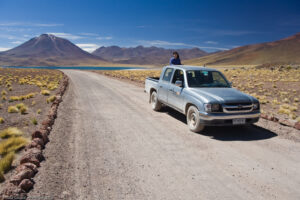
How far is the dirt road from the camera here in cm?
365

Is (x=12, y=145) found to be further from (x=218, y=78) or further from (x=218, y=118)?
(x=218, y=78)

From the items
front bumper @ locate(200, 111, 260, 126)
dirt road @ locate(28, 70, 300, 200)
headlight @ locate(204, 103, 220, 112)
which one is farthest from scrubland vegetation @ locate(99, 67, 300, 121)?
headlight @ locate(204, 103, 220, 112)

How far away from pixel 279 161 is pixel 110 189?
365cm

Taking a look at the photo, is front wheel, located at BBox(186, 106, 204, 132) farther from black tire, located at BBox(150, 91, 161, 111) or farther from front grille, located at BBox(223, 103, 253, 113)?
black tire, located at BBox(150, 91, 161, 111)

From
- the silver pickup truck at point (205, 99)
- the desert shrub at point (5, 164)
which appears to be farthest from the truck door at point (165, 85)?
the desert shrub at point (5, 164)

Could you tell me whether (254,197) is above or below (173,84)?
below

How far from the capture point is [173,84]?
323 inches

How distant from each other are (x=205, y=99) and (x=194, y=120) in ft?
2.83

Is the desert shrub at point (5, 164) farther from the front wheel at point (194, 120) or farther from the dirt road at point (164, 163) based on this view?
the front wheel at point (194, 120)

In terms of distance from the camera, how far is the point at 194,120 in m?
6.84

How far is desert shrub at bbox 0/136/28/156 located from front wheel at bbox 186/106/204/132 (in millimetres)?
4497

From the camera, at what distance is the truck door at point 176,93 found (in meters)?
7.50

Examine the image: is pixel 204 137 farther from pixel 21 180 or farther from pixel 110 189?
pixel 21 180

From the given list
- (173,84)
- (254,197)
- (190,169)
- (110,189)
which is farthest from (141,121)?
(254,197)
